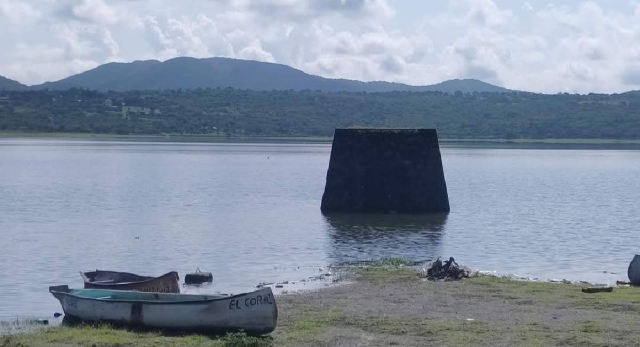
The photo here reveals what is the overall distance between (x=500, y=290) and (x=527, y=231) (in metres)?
16.6

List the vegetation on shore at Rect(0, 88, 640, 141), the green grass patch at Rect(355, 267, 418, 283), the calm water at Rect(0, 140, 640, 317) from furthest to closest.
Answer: the vegetation on shore at Rect(0, 88, 640, 141) < the calm water at Rect(0, 140, 640, 317) < the green grass patch at Rect(355, 267, 418, 283)

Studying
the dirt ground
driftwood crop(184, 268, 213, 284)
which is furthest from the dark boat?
driftwood crop(184, 268, 213, 284)

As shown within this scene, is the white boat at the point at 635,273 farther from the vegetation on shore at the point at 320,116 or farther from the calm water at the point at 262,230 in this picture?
the vegetation on shore at the point at 320,116

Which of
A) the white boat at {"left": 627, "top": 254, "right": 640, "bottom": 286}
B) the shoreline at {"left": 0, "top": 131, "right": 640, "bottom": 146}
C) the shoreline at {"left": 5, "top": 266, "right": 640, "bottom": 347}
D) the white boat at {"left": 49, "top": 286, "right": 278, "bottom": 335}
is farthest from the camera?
the shoreline at {"left": 0, "top": 131, "right": 640, "bottom": 146}

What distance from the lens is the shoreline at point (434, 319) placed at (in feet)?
49.8

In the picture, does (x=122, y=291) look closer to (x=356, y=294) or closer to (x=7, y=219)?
(x=356, y=294)

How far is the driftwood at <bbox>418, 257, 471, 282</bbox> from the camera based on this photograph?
72.8 ft

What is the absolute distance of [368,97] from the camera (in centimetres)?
19900

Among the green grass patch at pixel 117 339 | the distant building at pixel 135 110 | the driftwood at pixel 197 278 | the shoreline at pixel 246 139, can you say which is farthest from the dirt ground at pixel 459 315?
the distant building at pixel 135 110

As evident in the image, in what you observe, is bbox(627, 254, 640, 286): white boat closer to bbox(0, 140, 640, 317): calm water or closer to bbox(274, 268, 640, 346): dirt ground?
bbox(274, 268, 640, 346): dirt ground

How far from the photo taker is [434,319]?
1691 cm

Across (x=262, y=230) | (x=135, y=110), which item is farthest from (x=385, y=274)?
(x=135, y=110)

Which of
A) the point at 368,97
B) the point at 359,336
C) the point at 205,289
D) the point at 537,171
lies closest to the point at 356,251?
the point at 205,289

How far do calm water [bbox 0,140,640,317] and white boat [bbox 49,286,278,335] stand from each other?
3349 millimetres
